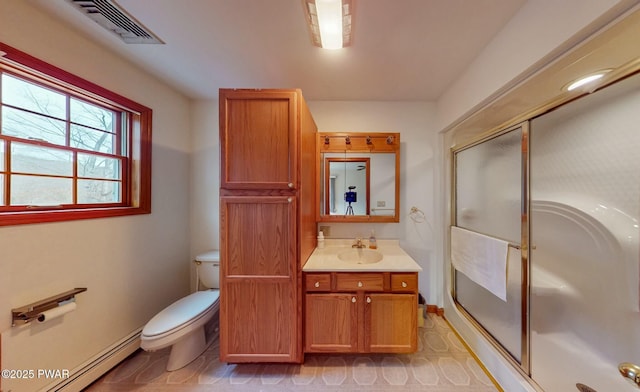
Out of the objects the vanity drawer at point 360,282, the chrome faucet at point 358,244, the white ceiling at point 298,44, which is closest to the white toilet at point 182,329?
the vanity drawer at point 360,282

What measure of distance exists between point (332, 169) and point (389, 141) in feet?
2.22

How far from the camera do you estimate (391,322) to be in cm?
168

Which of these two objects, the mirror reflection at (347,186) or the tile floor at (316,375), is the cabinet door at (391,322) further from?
the mirror reflection at (347,186)

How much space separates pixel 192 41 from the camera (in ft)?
5.06

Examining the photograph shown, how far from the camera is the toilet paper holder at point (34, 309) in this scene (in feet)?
3.97

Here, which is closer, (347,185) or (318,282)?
(318,282)

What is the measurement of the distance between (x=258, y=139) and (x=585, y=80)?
1.77 meters

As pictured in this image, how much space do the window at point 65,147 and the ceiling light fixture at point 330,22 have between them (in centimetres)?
163

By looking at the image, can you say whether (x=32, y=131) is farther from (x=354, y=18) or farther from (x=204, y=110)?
(x=354, y=18)

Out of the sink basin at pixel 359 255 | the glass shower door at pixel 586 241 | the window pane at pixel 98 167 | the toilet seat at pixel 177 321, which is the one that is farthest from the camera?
the sink basin at pixel 359 255

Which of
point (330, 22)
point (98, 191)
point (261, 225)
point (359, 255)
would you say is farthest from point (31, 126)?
point (359, 255)

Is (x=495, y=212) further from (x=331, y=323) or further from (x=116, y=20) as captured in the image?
(x=116, y=20)

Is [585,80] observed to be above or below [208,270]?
above

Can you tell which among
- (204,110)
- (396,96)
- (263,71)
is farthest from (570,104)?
(204,110)
